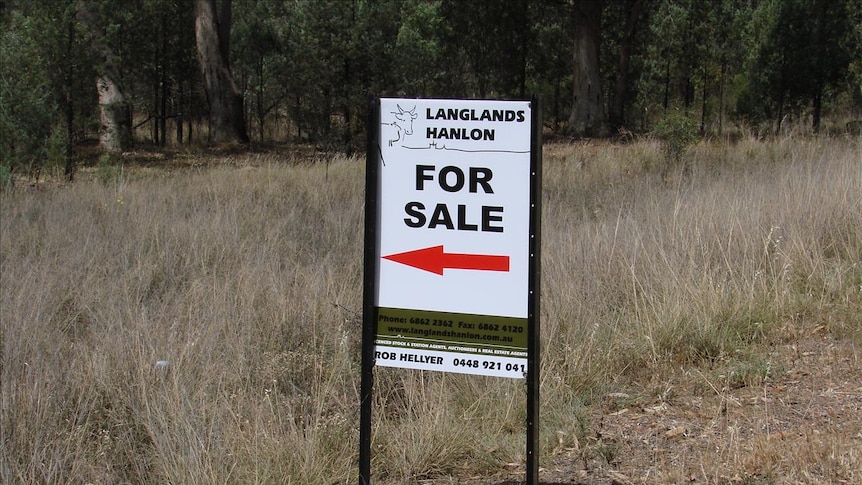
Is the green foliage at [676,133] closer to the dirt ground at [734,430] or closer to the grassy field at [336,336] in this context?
the grassy field at [336,336]

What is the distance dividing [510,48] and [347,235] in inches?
715

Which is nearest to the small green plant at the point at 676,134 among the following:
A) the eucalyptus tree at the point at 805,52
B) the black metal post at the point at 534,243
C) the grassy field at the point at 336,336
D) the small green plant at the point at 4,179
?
the grassy field at the point at 336,336

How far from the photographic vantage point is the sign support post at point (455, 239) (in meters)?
2.92

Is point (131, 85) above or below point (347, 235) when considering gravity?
above

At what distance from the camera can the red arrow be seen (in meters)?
2.94

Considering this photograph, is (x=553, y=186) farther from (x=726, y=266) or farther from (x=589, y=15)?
(x=589, y=15)

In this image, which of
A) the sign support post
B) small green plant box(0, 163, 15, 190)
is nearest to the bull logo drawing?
the sign support post

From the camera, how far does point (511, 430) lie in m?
4.04

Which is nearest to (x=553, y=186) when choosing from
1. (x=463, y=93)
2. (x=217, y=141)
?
(x=217, y=141)

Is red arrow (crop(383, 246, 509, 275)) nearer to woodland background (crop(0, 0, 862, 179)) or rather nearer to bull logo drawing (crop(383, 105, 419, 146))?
bull logo drawing (crop(383, 105, 419, 146))

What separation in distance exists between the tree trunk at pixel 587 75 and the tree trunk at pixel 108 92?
10617mm

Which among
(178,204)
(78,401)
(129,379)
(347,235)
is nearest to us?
(78,401)

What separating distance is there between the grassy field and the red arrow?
1030 millimetres

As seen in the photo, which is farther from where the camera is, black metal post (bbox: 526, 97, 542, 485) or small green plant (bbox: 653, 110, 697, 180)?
small green plant (bbox: 653, 110, 697, 180)
